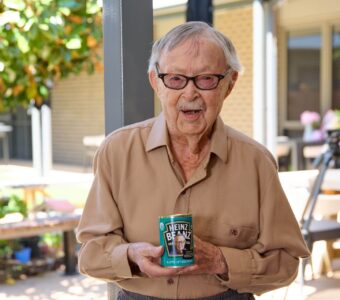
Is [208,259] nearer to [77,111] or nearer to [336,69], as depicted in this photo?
[336,69]

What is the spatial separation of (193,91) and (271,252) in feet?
1.65

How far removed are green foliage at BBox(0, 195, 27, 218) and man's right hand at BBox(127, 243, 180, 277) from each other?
14.3 ft

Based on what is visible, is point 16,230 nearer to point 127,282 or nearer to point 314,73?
point 127,282

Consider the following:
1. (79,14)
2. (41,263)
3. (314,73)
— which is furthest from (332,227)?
(314,73)

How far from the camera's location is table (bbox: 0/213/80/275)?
512cm

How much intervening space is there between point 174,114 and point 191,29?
0.77 feet

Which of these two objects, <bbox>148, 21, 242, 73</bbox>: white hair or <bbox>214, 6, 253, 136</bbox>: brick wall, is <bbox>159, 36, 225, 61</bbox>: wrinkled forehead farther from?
<bbox>214, 6, 253, 136</bbox>: brick wall

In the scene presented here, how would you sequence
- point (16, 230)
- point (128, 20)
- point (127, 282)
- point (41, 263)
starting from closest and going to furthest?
point (127, 282)
point (128, 20)
point (16, 230)
point (41, 263)

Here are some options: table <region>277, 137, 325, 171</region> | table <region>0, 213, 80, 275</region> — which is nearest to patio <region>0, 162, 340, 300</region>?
table <region>0, 213, 80, 275</region>

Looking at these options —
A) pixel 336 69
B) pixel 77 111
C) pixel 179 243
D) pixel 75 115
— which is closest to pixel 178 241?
pixel 179 243

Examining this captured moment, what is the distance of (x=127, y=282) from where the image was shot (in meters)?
1.73

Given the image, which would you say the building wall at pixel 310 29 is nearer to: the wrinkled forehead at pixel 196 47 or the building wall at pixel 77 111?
the building wall at pixel 77 111

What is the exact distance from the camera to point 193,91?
1.60 m

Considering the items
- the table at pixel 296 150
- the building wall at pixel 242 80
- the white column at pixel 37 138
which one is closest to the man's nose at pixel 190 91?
the white column at pixel 37 138
